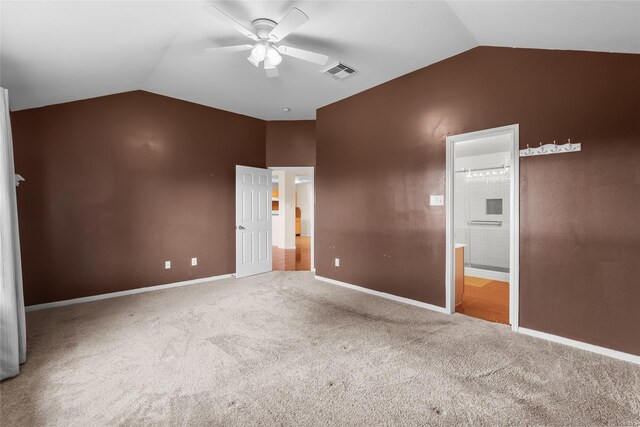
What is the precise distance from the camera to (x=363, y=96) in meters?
4.44

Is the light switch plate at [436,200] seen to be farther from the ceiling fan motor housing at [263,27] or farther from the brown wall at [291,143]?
the brown wall at [291,143]

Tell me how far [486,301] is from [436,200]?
1.62 meters

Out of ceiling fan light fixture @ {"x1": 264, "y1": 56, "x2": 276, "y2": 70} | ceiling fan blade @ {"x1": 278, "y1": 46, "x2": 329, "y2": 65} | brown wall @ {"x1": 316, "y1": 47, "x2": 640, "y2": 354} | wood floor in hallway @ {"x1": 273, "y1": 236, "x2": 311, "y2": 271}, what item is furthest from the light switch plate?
wood floor in hallway @ {"x1": 273, "y1": 236, "x2": 311, "y2": 271}

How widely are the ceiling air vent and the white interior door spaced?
7.84 feet

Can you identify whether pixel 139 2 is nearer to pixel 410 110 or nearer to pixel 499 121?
pixel 410 110

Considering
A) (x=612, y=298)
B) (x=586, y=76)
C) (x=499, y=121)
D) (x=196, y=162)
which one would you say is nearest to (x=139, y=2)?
(x=196, y=162)

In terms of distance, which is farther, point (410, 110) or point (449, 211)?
point (410, 110)

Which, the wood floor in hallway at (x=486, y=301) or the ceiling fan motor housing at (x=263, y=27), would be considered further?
the wood floor in hallway at (x=486, y=301)

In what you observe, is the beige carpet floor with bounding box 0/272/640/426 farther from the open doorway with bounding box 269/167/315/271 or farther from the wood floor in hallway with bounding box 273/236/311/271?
the open doorway with bounding box 269/167/315/271

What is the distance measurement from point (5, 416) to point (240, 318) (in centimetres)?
185

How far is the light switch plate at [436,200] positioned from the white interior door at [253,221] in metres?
3.23

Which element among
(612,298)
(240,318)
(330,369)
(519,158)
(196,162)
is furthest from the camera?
(196,162)

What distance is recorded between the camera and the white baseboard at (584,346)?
239 cm

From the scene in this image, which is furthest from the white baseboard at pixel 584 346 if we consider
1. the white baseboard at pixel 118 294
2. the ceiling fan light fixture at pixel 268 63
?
the white baseboard at pixel 118 294
